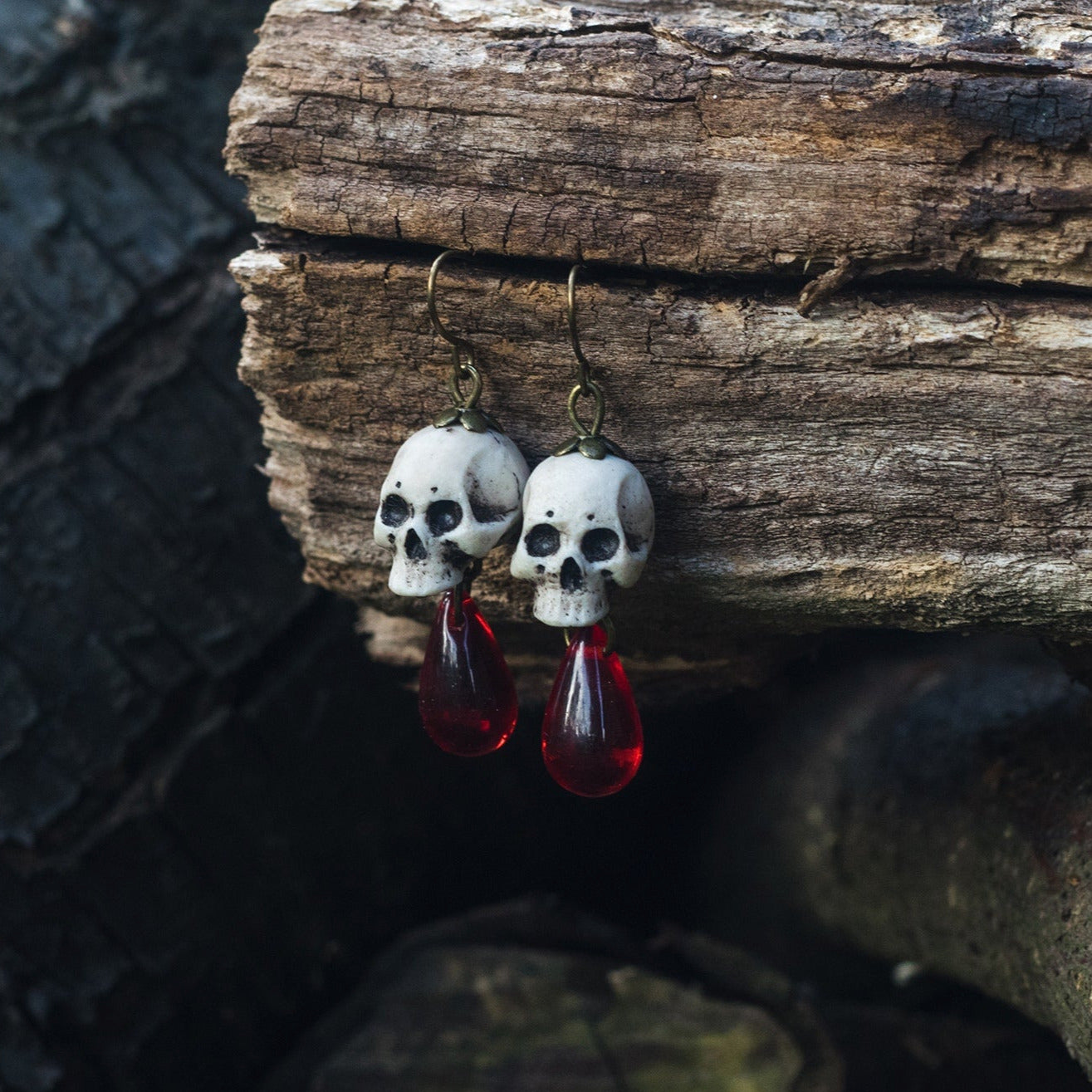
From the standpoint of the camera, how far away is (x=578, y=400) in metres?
1.46

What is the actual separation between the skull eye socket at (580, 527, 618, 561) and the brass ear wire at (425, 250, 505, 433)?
204 mm

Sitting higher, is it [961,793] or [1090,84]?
[1090,84]

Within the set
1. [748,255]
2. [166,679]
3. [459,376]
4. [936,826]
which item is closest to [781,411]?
[748,255]

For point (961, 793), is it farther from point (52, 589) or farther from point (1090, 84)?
point (52, 589)

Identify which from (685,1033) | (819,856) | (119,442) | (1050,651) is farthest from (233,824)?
(1050,651)

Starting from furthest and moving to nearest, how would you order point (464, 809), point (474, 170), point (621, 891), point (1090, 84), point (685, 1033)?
point (621, 891), point (464, 809), point (685, 1033), point (474, 170), point (1090, 84)

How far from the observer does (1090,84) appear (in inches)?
48.5

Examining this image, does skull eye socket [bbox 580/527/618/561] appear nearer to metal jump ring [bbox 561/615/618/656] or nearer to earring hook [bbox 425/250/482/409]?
metal jump ring [bbox 561/615/618/656]

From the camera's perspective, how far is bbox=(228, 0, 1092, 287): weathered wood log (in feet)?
4.16

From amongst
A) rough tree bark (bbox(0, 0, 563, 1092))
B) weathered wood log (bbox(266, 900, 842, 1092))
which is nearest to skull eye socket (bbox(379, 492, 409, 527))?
Result: rough tree bark (bbox(0, 0, 563, 1092))

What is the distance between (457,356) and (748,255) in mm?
384

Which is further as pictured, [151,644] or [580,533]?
[151,644]

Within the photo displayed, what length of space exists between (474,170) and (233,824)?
4.58 ft

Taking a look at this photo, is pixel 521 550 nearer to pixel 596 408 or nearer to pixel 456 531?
pixel 456 531
